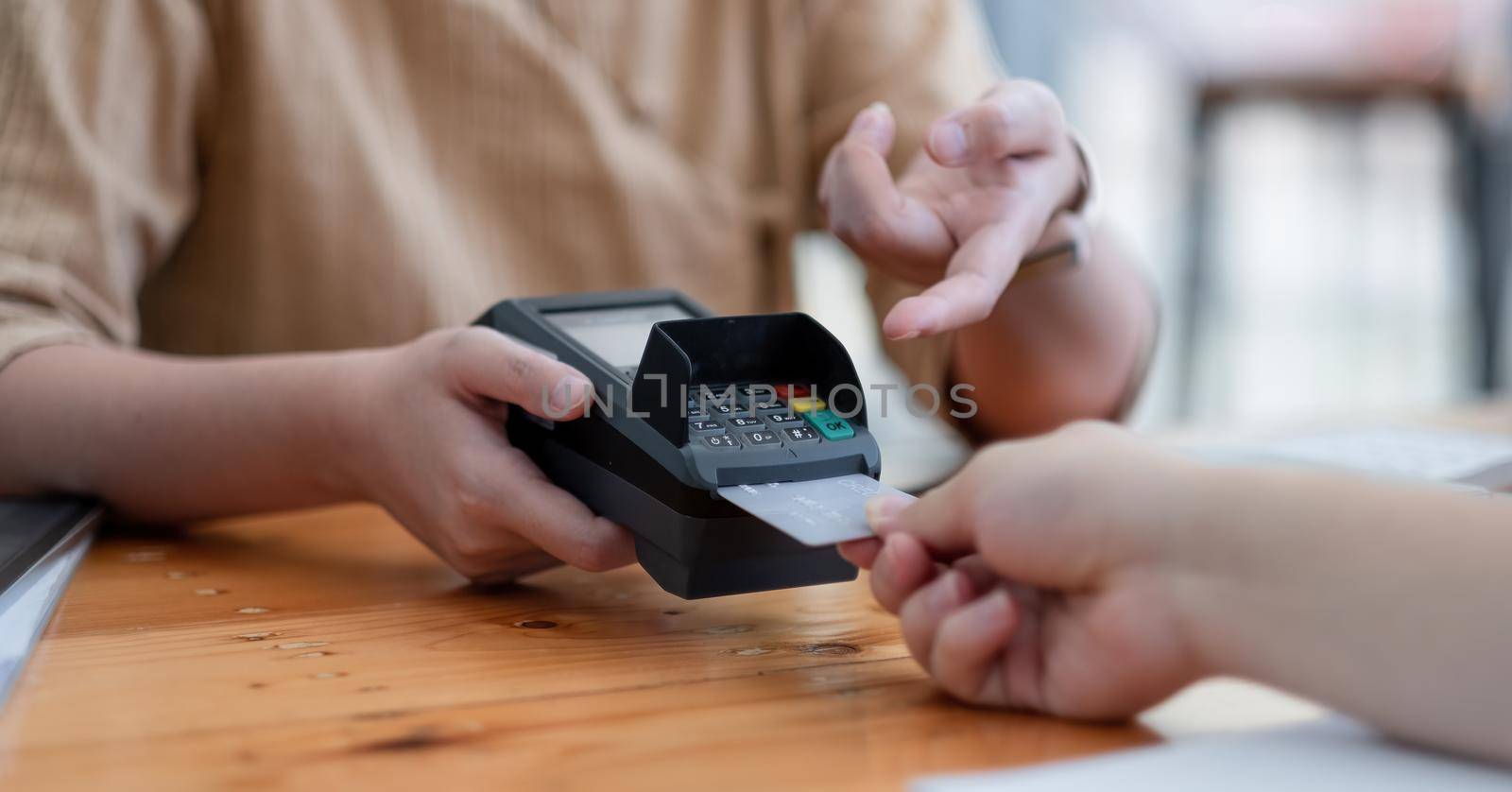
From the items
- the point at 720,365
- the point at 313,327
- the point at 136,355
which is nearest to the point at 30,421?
the point at 136,355

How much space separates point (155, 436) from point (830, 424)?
37 centimetres

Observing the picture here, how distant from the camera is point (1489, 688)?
0.94 ft

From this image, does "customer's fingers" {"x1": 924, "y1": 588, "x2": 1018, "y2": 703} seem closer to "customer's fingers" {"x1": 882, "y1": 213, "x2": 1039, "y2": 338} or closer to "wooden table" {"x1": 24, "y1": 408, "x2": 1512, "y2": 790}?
"wooden table" {"x1": 24, "y1": 408, "x2": 1512, "y2": 790}

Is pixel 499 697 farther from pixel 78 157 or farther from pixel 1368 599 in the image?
pixel 78 157

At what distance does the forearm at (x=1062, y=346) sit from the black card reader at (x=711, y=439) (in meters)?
0.29

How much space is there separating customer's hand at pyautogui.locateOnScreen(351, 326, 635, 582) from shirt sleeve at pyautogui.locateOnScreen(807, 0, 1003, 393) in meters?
0.41

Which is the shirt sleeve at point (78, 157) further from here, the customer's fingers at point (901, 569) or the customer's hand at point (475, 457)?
the customer's fingers at point (901, 569)

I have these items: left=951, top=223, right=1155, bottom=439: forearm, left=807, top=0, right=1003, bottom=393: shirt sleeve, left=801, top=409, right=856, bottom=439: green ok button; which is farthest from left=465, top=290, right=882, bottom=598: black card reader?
left=807, top=0, right=1003, bottom=393: shirt sleeve

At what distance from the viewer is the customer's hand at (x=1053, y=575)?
32cm

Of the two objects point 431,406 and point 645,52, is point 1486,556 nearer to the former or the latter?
point 431,406

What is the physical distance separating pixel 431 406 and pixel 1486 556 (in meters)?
0.37

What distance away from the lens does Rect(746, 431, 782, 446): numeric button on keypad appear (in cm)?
41

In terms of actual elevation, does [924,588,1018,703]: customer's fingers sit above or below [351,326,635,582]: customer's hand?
below

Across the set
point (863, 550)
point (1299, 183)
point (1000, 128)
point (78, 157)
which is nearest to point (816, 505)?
point (863, 550)
